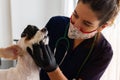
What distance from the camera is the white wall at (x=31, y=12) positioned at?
1984 millimetres

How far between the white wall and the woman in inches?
35.6

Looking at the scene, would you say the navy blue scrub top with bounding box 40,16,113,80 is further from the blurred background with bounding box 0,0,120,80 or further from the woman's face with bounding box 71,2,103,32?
the blurred background with bounding box 0,0,120,80

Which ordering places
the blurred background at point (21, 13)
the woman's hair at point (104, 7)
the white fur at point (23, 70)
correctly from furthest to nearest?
the blurred background at point (21, 13)
the white fur at point (23, 70)
the woman's hair at point (104, 7)

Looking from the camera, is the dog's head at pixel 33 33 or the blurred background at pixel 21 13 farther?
the blurred background at pixel 21 13

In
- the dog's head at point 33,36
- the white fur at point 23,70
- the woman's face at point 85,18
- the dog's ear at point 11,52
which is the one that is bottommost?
the white fur at point 23,70

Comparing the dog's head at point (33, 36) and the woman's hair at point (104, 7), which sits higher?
the woman's hair at point (104, 7)

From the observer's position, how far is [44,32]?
1.01 meters

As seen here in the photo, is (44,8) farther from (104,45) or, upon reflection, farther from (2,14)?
(104,45)

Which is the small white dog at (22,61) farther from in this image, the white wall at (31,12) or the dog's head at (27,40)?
the white wall at (31,12)

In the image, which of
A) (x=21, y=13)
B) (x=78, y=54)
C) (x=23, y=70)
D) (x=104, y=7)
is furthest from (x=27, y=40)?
(x=21, y=13)

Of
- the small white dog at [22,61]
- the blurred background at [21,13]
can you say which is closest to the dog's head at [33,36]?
the small white dog at [22,61]

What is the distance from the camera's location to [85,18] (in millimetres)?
963

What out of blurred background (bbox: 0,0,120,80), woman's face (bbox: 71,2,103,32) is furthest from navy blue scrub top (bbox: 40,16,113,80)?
blurred background (bbox: 0,0,120,80)

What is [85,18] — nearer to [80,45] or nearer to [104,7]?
[104,7]
